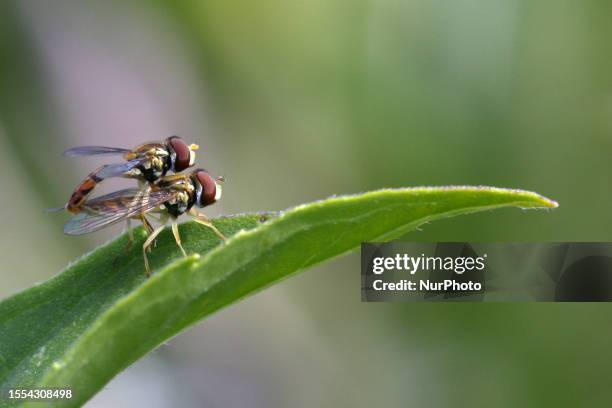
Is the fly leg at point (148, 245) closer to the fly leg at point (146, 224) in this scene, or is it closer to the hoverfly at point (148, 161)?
the fly leg at point (146, 224)

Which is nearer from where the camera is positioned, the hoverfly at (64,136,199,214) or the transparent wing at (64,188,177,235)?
the transparent wing at (64,188,177,235)

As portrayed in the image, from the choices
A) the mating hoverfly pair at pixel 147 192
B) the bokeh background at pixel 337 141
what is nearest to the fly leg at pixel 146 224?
the mating hoverfly pair at pixel 147 192

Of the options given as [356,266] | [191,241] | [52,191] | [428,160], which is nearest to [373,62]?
[428,160]

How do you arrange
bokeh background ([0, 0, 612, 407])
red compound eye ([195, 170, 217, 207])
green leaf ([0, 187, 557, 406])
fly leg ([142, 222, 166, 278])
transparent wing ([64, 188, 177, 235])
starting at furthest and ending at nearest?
1. bokeh background ([0, 0, 612, 407])
2. red compound eye ([195, 170, 217, 207])
3. transparent wing ([64, 188, 177, 235])
4. fly leg ([142, 222, 166, 278])
5. green leaf ([0, 187, 557, 406])

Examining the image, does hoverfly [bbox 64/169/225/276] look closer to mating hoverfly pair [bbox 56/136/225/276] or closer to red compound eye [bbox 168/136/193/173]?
mating hoverfly pair [bbox 56/136/225/276]

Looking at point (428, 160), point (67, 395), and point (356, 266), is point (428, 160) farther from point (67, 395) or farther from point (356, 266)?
point (67, 395)

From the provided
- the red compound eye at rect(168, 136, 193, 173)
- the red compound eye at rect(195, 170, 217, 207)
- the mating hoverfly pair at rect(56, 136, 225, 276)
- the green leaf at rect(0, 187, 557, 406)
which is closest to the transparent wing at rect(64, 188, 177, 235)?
the mating hoverfly pair at rect(56, 136, 225, 276)
